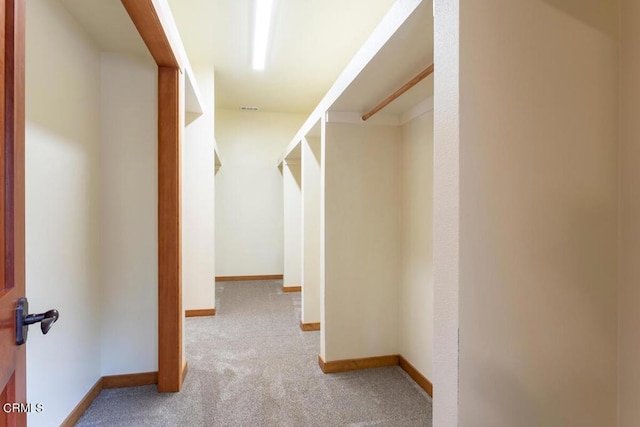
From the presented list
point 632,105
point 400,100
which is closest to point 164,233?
point 400,100

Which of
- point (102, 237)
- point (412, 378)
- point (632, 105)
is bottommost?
point (412, 378)

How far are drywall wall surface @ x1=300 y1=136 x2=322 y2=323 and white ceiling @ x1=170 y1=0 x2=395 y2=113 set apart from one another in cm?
104

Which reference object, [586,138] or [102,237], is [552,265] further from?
[102,237]

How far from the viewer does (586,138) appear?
0.86 meters

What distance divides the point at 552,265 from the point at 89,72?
8.80ft

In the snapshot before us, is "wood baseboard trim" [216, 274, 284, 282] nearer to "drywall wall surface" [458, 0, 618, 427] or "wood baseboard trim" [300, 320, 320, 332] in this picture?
"wood baseboard trim" [300, 320, 320, 332]

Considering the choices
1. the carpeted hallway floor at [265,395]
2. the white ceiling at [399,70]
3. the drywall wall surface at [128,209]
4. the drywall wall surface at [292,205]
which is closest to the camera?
the white ceiling at [399,70]

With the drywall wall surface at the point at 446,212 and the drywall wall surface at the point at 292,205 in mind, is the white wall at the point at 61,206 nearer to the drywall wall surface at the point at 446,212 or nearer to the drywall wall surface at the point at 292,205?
the drywall wall surface at the point at 446,212

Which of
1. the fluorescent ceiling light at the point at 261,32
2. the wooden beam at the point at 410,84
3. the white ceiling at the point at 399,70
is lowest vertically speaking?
the wooden beam at the point at 410,84

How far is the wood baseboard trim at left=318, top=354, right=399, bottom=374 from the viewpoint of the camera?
2.53m

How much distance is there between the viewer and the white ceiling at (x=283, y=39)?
8.95 ft

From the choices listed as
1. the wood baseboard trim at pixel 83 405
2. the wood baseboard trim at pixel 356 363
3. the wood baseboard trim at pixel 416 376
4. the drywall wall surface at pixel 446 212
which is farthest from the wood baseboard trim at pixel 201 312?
the drywall wall surface at pixel 446 212

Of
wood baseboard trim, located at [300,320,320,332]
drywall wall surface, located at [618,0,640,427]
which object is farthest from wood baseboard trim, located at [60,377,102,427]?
drywall wall surface, located at [618,0,640,427]

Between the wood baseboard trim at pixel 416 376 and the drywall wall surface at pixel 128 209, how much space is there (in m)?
1.97
